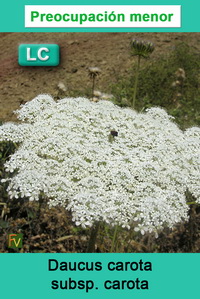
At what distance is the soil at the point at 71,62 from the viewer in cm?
755

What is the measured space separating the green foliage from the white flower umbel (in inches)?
133

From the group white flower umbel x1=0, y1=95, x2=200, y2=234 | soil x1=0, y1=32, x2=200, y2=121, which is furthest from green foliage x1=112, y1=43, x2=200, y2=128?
white flower umbel x1=0, y1=95, x2=200, y2=234

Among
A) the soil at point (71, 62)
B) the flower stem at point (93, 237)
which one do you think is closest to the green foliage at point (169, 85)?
the soil at point (71, 62)

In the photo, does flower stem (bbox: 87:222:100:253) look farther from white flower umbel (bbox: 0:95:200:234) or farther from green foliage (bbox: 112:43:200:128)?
green foliage (bbox: 112:43:200:128)

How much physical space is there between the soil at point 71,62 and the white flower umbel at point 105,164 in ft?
10.5

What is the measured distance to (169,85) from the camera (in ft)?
26.2

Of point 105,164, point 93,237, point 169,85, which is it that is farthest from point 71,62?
point 93,237

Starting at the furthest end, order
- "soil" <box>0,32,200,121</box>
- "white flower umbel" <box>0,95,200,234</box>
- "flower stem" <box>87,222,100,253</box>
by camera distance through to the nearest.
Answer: "soil" <box>0,32,200,121</box> < "flower stem" <box>87,222,100,253</box> < "white flower umbel" <box>0,95,200,234</box>

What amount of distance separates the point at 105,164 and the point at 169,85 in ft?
18.0

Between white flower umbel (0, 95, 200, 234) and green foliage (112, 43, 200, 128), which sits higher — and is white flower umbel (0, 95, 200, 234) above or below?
below

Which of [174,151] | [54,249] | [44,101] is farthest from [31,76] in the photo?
[174,151]

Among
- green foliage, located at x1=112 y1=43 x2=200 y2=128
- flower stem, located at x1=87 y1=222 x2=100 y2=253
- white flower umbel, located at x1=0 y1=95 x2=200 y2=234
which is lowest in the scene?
flower stem, located at x1=87 y1=222 x2=100 y2=253

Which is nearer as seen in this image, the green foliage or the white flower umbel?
the white flower umbel

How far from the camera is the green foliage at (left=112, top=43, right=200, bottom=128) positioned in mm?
7340
